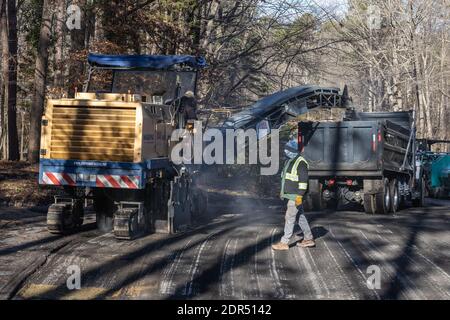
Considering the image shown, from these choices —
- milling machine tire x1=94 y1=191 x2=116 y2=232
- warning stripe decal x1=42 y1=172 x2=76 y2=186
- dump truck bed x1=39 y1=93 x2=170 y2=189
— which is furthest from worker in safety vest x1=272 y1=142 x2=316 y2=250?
warning stripe decal x1=42 y1=172 x2=76 y2=186

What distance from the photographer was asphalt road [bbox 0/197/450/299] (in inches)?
318

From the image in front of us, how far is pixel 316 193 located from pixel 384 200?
186 centimetres

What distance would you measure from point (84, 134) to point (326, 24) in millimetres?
15446

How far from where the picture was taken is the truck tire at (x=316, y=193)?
1753 cm

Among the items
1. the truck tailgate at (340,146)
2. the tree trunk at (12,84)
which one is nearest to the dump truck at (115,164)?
the truck tailgate at (340,146)

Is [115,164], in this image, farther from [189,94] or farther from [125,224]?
[189,94]

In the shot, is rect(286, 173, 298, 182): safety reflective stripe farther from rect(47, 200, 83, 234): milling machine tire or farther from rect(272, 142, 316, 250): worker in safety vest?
rect(47, 200, 83, 234): milling machine tire

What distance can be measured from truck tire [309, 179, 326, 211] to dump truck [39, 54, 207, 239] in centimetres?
537

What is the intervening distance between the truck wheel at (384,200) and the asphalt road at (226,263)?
2544 millimetres

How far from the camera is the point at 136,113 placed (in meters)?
11.4

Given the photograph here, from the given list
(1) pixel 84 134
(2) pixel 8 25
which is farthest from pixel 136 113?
(2) pixel 8 25

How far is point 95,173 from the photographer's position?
37.9 feet

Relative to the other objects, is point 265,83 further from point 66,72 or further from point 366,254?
point 366,254

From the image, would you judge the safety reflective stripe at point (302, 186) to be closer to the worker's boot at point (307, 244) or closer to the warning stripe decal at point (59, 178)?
the worker's boot at point (307, 244)
